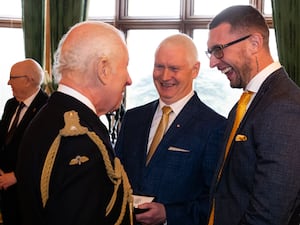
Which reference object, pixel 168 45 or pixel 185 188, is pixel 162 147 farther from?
pixel 168 45

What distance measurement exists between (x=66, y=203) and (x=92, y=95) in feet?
1.11

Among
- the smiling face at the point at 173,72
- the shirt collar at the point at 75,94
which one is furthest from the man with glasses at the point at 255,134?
the shirt collar at the point at 75,94

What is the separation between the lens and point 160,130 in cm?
243

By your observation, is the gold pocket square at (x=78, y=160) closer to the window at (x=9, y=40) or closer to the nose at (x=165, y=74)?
the nose at (x=165, y=74)

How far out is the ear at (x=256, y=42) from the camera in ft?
6.38

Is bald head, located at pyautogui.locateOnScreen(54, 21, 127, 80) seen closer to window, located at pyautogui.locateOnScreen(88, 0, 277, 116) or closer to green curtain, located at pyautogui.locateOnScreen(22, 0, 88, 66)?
window, located at pyautogui.locateOnScreen(88, 0, 277, 116)

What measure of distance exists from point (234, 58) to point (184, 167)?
1.96ft

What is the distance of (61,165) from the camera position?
1.34m

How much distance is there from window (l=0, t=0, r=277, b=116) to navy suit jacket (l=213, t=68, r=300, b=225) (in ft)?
9.18

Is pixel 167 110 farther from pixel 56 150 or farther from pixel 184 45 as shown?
pixel 56 150

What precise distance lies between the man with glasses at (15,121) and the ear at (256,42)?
2166mm

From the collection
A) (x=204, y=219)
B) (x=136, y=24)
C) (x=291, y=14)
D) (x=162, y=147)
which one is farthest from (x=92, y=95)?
(x=136, y=24)

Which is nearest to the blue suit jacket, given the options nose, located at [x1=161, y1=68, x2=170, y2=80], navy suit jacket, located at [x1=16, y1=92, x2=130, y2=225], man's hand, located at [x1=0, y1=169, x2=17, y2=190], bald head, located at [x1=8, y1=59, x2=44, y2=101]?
nose, located at [x1=161, y1=68, x2=170, y2=80]

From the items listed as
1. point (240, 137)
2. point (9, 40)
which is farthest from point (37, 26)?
point (240, 137)
